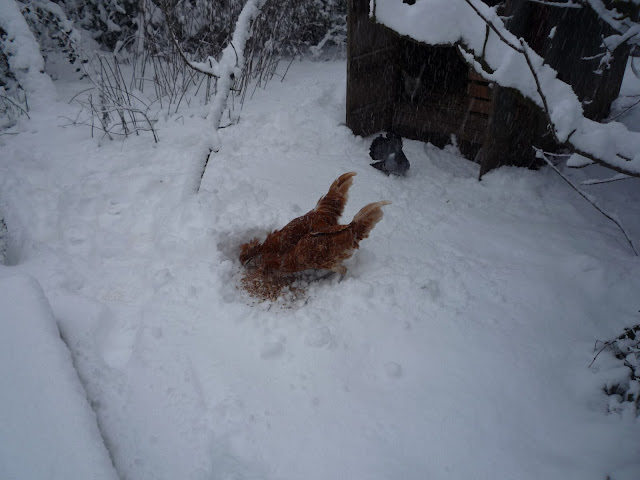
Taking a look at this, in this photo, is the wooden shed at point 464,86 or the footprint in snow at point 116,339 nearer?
the footprint in snow at point 116,339

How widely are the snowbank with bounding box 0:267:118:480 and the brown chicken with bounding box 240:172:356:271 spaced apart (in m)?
1.32

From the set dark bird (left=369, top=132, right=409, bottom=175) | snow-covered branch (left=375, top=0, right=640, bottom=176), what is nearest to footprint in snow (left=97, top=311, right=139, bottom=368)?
snow-covered branch (left=375, top=0, right=640, bottom=176)

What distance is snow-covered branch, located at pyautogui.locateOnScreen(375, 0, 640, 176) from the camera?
1.98 meters

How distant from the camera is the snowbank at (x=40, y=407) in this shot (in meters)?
1.66

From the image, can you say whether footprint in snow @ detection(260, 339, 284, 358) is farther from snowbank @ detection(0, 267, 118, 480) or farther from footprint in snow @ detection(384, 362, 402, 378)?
snowbank @ detection(0, 267, 118, 480)

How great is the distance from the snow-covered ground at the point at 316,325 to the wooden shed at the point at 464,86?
1.87 feet

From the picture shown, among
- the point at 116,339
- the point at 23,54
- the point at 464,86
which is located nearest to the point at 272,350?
the point at 116,339

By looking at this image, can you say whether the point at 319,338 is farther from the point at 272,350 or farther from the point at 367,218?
the point at 367,218

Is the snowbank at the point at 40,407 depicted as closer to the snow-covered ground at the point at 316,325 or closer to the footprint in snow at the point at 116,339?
the snow-covered ground at the point at 316,325

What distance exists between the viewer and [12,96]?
4918 millimetres

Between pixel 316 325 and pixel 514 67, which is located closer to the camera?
pixel 514 67

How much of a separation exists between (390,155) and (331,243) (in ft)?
5.82

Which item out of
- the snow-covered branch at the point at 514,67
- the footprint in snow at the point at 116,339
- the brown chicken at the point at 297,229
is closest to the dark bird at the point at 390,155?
the snow-covered branch at the point at 514,67

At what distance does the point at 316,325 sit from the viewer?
2461mm
